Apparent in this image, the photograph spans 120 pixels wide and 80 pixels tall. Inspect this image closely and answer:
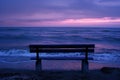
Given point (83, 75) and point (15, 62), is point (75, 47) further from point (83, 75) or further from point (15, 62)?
point (15, 62)

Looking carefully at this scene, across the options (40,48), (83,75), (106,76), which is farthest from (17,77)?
(106,76)

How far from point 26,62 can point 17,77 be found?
5.46 metres

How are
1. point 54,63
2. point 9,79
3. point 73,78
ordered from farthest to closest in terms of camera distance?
point 54,63 → point 73,78 → point 9,79

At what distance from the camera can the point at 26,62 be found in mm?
12242

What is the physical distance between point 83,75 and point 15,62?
5544 millimetres

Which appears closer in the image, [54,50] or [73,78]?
[73,78]

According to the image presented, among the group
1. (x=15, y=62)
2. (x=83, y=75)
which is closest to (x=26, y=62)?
(x=15, y=62)

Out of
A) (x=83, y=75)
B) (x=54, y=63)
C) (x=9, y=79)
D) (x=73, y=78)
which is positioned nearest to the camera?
(x=9, y=79)

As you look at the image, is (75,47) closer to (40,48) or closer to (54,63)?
(40,48)

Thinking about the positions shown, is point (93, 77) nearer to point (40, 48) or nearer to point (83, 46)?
point (83, 46)

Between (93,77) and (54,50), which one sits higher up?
(54,50)

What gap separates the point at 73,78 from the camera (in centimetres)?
727

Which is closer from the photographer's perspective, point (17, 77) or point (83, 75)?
point (17, 77)

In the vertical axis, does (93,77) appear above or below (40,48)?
below
